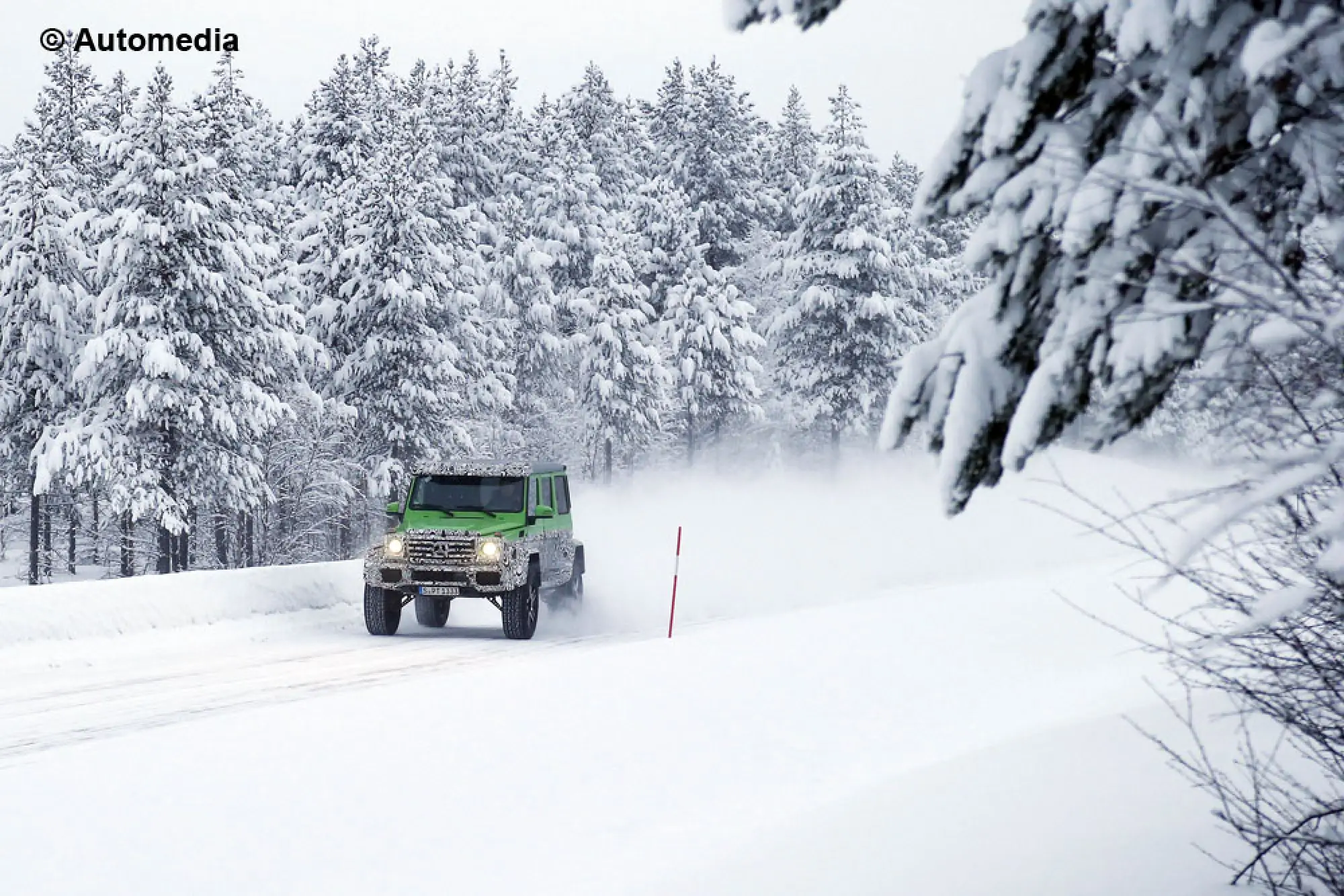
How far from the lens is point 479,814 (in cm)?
795

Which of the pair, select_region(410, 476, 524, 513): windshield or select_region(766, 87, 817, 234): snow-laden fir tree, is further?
select_region(766, 87, 817, 234): snow-laden fir tree

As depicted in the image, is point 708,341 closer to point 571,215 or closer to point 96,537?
point 571,215

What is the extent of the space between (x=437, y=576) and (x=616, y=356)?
32.5 metres

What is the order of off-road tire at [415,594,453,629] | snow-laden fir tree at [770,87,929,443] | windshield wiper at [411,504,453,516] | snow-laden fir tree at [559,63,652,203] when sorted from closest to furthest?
windshield wiper at [411,504,453,516], off-road tire at [415,594,453,629], snow-laden fir tree at [770,87,929,443], snow-laden fir tree at [559,63,652,203]

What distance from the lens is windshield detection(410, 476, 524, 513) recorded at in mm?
19859

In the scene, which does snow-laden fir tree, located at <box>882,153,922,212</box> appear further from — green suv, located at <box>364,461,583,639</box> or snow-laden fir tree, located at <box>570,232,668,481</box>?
green suv, located at <box>364,461,583,639</box>

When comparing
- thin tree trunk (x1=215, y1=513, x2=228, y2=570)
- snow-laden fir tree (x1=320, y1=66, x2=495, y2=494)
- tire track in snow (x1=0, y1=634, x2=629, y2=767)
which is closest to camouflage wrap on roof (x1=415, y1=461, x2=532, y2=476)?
tire track in snow (x1=0, y1=634, x2=629, y2=767)

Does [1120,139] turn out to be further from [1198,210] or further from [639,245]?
[639,245]

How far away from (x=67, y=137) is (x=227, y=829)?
45.8 meters

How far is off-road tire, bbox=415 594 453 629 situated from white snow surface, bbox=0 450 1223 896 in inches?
81.8

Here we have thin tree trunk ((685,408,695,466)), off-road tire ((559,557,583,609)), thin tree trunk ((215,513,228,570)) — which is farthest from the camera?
thin tree trunk ((685,408,695,466))

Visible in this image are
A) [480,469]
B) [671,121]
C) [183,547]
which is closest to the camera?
[480,469]

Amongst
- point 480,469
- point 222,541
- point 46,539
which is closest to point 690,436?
point 222,541

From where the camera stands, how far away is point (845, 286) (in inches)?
2078
